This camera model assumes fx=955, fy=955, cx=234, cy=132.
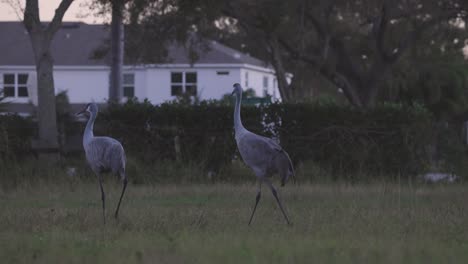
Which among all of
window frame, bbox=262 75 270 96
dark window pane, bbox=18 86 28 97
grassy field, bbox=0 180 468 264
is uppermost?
window frame, bbox=262 75 270 96

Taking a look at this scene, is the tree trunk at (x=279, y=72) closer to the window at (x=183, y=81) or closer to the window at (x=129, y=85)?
the window at (x=183, y=81)

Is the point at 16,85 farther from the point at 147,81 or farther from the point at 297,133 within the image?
the point at 297,133

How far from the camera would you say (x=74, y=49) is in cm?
5494

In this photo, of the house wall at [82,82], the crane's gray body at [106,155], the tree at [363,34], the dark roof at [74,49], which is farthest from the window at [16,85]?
the crane's gray body at [106,155]

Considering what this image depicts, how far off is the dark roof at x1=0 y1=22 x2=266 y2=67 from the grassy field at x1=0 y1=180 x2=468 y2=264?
33.9m

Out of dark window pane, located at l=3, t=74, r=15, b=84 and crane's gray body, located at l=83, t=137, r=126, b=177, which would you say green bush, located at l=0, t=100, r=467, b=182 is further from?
dark window pane, located at l=3, t=74, r=15, b=84

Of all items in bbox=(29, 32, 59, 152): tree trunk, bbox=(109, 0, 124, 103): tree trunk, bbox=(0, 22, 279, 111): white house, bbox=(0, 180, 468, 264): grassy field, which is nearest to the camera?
bbox=(0, 180, 468, 264): grassy field

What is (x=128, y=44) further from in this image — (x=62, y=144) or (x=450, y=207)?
(x=450, y=207)

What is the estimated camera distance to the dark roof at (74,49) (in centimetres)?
5378

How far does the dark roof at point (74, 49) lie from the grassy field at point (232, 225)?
111ft

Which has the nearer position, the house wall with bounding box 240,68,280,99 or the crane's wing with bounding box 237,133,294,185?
the crane's wing with bounding box 237,133,294,185

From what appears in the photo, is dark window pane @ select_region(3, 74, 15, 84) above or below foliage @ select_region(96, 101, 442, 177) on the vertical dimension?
above

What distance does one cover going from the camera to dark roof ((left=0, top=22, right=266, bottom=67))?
53.8 meters

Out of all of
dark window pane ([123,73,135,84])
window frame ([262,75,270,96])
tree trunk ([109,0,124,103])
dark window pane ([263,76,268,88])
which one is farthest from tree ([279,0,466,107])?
dark window pane ([263,76,268,88])
